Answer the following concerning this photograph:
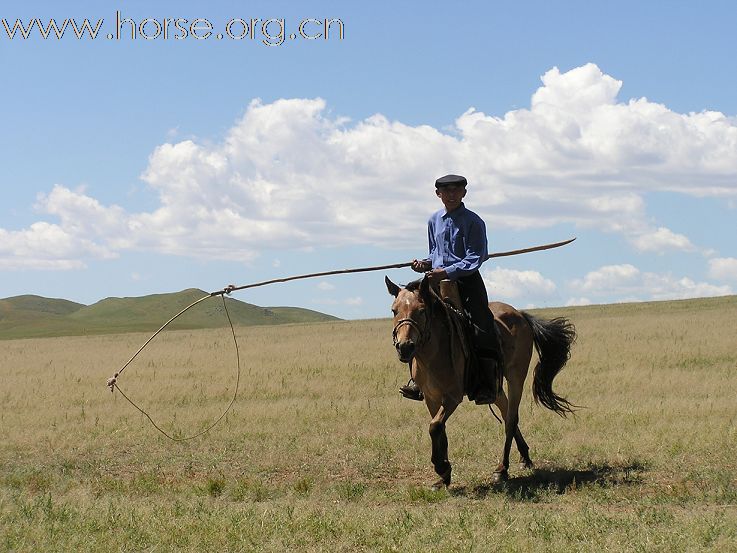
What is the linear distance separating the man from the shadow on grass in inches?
37.8

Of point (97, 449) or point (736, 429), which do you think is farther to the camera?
point (97, 449)

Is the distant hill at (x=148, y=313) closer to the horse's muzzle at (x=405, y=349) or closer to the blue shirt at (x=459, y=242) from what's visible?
the blue shirt at (x=459, y=242)

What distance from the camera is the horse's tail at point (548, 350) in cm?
1184

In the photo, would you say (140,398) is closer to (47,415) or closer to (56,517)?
(47,415)

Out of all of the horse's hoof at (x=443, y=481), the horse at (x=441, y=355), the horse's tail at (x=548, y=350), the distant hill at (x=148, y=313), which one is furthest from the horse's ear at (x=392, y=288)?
the distant hill at (x=148, y=313)

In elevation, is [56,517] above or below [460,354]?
below

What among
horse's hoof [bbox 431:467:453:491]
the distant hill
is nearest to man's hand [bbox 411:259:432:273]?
horse's hoof [bbox 431:467:453:491]

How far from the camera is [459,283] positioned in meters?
10.0

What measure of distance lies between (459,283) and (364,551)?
3.79 metres

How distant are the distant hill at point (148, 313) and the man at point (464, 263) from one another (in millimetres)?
108309

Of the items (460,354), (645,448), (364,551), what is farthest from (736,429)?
(364,551)

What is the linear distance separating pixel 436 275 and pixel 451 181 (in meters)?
1.04

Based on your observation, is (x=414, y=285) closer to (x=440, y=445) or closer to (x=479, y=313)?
(x=479, y=313)

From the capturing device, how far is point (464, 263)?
380 inches
